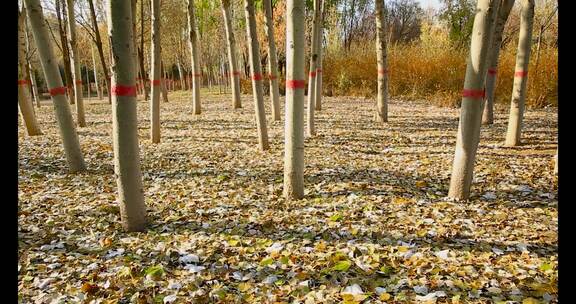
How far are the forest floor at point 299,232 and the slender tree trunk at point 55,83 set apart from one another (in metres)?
0.42

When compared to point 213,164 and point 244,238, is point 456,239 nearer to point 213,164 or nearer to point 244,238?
point 244,238

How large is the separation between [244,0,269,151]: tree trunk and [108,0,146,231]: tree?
3.99m

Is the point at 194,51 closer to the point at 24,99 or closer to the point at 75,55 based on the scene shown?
the point at 75,55

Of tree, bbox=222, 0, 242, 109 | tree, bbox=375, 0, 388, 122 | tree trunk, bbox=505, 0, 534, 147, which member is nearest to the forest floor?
tree trunk, bbox=505, 0, 534, 147

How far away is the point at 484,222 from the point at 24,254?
202 inches

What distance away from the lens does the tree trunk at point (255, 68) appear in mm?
7441

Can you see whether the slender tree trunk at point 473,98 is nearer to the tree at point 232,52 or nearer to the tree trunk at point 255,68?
the tree trunk at point 255,68

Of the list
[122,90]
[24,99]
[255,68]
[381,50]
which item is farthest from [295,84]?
[24,99]

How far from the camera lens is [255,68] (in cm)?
777

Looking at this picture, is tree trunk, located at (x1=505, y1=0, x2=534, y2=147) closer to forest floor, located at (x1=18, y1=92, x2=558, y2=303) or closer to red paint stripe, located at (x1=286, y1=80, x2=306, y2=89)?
Answer: forest floor, located at (x1=18, y1=92, x2=558, y2=303)

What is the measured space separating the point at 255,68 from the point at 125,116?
14.3ft

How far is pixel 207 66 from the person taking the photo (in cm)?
3925

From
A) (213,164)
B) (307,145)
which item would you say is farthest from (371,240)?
(307,145)
